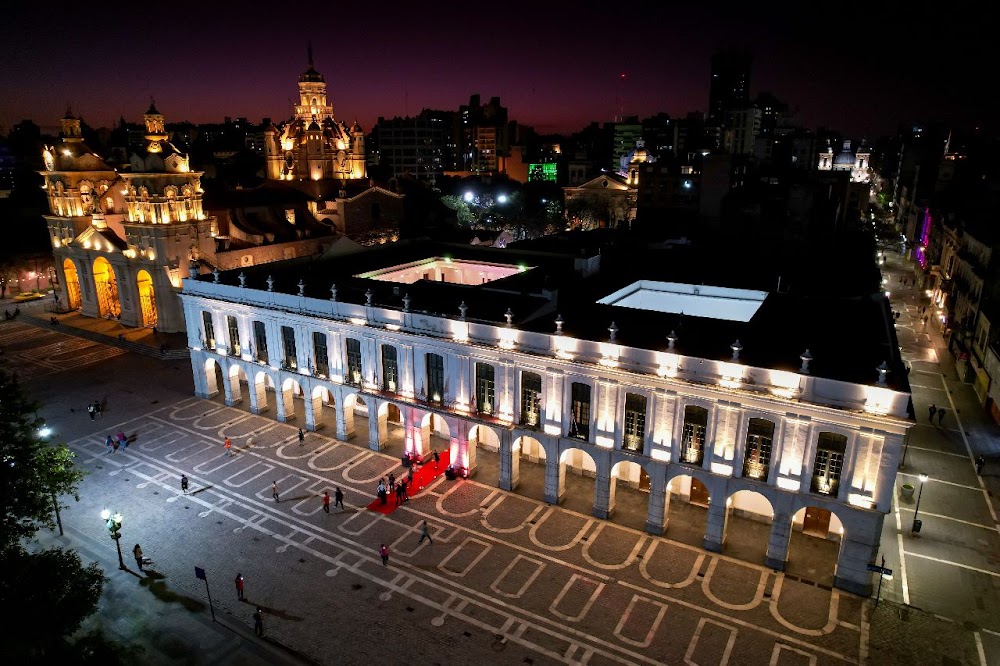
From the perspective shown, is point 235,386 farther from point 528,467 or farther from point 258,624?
point 258,624

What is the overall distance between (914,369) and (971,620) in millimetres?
39606

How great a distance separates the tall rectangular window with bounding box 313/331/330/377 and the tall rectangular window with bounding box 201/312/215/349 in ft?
39.9

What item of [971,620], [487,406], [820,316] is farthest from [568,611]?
[820,316]

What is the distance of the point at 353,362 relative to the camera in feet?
158

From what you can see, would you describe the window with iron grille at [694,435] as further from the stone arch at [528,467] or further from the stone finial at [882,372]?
the stone arch at [528,467]

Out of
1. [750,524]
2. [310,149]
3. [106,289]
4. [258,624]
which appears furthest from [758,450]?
[310,149]

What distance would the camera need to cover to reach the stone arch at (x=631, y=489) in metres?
39.9

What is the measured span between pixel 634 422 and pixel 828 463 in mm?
10087

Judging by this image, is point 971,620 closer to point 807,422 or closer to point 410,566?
point 807,422

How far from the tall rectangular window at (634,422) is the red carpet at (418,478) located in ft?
45.8

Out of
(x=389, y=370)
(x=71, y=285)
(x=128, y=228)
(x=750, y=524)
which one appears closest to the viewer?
(x=750, y=524)

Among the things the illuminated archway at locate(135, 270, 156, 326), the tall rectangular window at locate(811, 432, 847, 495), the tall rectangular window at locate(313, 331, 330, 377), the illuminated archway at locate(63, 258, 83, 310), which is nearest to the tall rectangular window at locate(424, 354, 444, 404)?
the tall rectangular window at locate(313, 331, 330, 377)

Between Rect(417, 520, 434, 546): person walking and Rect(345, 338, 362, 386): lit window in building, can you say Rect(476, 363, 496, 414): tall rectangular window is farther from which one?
Rect(345, 338, 362, 386): lit window in building

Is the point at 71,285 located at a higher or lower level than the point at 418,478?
higher
